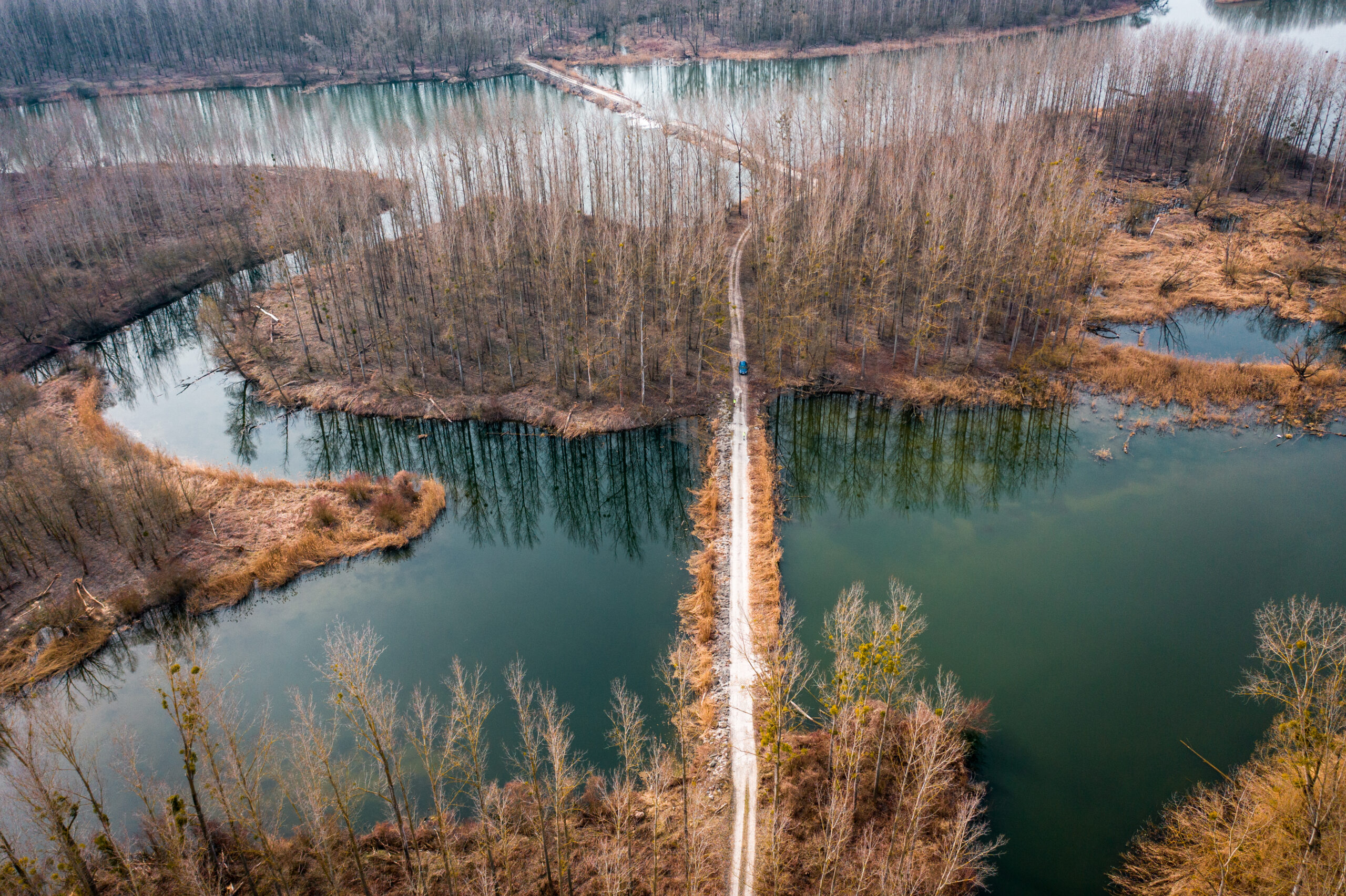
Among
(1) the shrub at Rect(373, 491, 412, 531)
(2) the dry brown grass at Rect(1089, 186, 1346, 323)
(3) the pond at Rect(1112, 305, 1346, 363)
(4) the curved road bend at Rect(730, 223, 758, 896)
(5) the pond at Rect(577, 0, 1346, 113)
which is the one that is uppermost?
(5) the pond at Rect(577, 0, 1346, 113)

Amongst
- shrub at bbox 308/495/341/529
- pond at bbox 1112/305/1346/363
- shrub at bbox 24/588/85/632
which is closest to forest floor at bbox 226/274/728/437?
shrub at bbox 308/495/341/529

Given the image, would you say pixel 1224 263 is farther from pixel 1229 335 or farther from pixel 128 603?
pixel 128 603

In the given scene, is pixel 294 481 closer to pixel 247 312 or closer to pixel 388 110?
pixel 247 312

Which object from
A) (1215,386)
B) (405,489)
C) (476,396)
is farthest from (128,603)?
(1215,386)

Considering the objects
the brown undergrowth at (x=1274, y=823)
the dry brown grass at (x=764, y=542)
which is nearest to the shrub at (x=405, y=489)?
the dry brown grass at (x=764, y=542)

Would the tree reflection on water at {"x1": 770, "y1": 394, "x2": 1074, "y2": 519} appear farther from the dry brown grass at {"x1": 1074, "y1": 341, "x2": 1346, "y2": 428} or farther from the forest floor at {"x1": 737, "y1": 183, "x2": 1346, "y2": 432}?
the dry brown grass at {"x1": 1074, "y1": 341, "x2": 1346, "y2": 428}

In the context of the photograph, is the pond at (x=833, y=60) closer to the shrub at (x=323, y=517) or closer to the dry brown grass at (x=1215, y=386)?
the dry brown grass at (x=1215, y=386)
